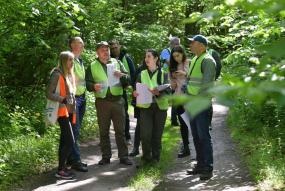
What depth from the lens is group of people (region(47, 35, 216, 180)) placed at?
6.90 metres

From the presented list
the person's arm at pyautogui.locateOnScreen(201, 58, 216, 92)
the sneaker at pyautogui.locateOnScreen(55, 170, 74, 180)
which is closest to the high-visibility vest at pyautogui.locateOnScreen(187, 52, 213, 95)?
the person's arm at pyautogui.locateOnScreen(201, 58, 216, 92)

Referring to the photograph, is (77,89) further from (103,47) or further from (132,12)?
(132,12)

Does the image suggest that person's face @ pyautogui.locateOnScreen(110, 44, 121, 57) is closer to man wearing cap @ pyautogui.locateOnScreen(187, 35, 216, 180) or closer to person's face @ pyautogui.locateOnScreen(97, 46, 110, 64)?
person's face @ pyautogui.locateOnScreen(97, 46, 110, 64)

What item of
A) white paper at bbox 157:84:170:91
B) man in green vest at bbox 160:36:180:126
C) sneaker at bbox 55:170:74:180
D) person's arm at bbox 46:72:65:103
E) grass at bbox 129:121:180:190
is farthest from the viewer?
man in green vest at bbox 160:36:180:126

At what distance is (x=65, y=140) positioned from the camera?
7.04m

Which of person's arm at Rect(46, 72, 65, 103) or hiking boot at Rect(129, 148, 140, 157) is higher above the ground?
person's arm at Rect(46, 72, 65, 103)

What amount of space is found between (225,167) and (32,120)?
4265 millimetres

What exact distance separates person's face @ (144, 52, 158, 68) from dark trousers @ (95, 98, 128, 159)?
0.81 m

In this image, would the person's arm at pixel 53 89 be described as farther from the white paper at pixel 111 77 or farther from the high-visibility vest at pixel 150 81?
the high-visibility vest at pixel 150 81

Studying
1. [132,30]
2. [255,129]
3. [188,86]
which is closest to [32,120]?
[188,86]

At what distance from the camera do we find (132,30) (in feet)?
57.4

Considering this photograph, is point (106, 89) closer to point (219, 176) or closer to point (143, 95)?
point (143, 95)

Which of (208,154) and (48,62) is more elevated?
(48,62)

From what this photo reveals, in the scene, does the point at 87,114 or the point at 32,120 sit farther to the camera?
the point at 87,114
